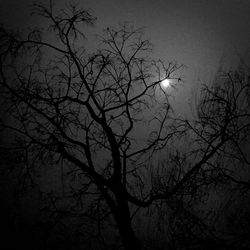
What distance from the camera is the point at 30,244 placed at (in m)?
15.3

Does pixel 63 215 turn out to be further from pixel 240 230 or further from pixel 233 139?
pixel 240 230

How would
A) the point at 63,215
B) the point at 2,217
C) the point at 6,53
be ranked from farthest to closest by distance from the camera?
1. the point at 2,217
2. the point at 63,215
3. the point at 6,53

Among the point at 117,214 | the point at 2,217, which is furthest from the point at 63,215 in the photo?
the point at 2,217

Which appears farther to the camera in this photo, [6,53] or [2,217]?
[2,217]

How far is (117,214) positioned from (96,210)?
1.66ft

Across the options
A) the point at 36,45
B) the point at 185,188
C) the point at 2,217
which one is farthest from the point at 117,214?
the point at 2,217

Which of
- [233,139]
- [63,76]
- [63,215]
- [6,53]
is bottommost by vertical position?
[63,215]

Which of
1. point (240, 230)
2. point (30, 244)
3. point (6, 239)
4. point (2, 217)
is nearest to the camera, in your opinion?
point (240, 230)

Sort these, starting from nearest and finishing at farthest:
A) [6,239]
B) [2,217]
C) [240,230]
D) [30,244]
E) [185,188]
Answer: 1. [185,188]
2. [240,230]
3. [30,244]
4. [6,239]
5. [2,217]

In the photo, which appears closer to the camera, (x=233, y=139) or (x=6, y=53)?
(x=6, y=53)

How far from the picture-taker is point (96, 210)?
618 centimetres

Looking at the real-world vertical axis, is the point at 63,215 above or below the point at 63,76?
below

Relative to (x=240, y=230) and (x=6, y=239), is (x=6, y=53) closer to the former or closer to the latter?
(x=240, y=230)

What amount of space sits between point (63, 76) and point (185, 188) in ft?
13.0
